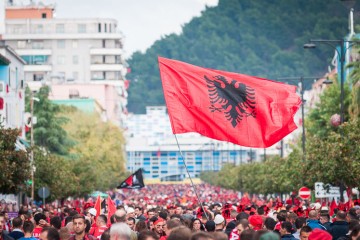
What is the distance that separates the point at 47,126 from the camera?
3893 inches

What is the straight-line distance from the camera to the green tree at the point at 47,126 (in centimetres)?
9744

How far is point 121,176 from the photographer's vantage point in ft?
439

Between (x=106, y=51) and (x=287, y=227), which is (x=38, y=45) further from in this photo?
(x=287, y=227)

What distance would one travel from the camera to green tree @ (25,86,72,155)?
9744 centimetres

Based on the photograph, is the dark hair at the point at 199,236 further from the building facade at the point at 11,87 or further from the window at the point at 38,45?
the window at the point at 38,45

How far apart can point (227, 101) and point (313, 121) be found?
60.0 meters

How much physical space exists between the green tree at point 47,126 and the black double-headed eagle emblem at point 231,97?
2807 inches

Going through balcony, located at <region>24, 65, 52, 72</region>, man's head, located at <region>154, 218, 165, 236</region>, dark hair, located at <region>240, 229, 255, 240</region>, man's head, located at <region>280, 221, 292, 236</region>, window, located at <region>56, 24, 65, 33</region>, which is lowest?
man's head, located at <region>154, 218, 165, 236</region>

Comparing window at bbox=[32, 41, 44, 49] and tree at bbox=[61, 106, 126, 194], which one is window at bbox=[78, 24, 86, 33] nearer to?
window at bbox=[32, 41, 44, 49]

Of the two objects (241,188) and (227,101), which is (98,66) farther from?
(227,101)

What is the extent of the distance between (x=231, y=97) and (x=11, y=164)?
86.8 feet

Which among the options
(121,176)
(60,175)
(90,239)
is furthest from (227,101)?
(121,176)

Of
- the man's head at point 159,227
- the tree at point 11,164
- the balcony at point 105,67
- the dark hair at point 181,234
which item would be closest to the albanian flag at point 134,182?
the tree at point 11,164

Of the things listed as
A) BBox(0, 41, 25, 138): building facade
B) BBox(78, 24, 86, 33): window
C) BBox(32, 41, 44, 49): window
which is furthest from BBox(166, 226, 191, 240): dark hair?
BBox(78, 24, 86, 33): window
